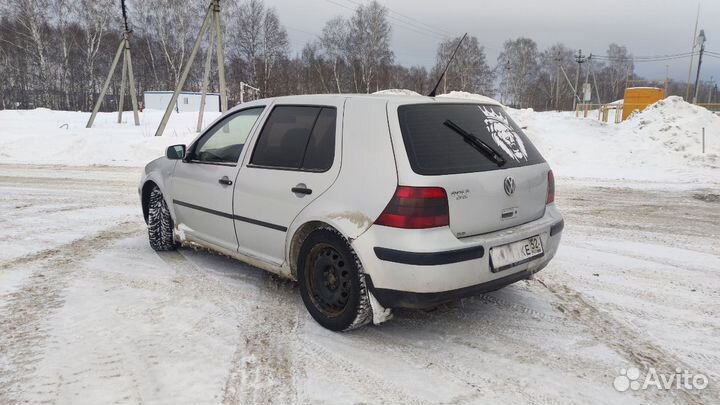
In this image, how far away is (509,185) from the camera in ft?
10.2

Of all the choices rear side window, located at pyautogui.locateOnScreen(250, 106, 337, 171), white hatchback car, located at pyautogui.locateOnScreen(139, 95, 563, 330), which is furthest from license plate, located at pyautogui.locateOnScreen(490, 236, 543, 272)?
rear side window, located at pyautogui.locateOnScreen(250, 106, 337, 171)

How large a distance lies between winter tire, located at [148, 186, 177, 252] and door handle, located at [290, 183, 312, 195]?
6.95ft

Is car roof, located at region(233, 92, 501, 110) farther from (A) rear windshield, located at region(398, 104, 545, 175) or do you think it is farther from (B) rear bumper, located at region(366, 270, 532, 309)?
(B) rear bumper, located at region(366, 270, 532, 309)

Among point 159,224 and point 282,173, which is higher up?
point 282,173

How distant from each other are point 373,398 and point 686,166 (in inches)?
537

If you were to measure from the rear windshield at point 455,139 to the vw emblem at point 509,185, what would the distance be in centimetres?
10

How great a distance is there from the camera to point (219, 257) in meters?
4.89

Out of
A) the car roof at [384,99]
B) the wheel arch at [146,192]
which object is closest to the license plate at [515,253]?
the car roof at [384,99]

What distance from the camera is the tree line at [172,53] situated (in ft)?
132

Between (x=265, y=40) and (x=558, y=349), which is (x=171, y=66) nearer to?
(x=265, y=40)

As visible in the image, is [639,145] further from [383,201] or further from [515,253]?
[383,201]

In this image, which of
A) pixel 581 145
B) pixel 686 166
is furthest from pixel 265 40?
pixel 686 166

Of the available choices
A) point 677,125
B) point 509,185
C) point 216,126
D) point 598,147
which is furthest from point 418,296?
point 677,125

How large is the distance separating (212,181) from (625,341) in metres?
3.33
